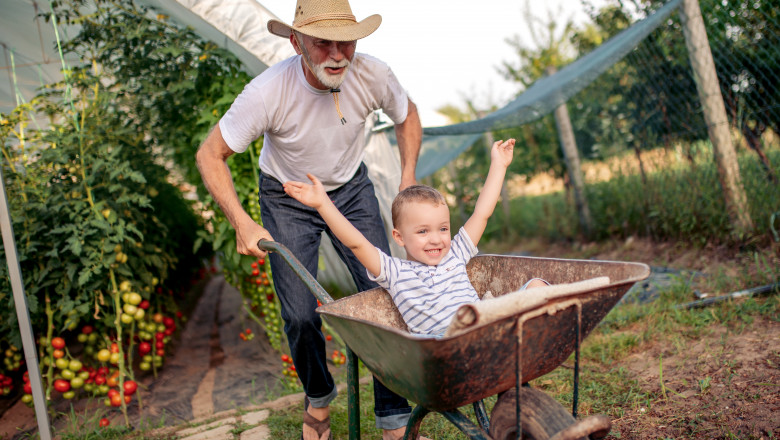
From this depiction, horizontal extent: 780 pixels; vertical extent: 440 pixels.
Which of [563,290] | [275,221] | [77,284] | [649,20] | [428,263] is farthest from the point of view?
[649,20]

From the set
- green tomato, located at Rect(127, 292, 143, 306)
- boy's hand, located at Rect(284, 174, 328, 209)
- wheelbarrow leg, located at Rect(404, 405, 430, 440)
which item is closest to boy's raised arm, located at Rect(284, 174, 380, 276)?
boy's hand, located at Rect(284, 174, 328, 209)

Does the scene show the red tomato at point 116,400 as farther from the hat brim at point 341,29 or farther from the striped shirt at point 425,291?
the hat brim at point 341,29

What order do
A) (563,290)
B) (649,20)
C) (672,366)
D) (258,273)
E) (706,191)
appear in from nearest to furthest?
(563,290) → (672,366) → (258,273) → (649,20) → (706,191)

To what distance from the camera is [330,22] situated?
2154 millimetres

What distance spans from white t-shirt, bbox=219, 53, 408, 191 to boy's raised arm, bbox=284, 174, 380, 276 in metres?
0.54

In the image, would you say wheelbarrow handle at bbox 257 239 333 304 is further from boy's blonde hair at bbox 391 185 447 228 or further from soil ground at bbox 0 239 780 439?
soil ground at bbox 0 239 780 439

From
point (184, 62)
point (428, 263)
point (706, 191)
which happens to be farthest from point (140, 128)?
point (706, 191)

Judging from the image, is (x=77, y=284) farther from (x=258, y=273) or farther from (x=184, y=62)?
(x=184, y=62)

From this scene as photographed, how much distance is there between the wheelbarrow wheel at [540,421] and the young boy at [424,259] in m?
0.37

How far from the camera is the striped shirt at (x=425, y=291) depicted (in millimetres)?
1877

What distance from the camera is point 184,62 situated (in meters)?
3.80

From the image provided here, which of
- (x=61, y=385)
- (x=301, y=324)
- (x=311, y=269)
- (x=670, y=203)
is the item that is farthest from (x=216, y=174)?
(x=670, y=203)

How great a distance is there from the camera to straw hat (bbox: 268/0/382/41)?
6.81ft

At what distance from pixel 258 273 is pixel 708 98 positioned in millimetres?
3341
